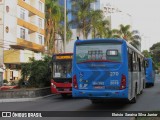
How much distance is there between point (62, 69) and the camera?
24.6m

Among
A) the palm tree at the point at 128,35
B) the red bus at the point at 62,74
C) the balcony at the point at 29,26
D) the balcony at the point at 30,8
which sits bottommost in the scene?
the red bus at the point at 62,74

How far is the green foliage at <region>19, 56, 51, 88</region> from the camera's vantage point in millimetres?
28445

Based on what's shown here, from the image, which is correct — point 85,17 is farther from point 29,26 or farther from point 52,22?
point 29,26

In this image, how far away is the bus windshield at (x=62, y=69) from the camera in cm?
2445

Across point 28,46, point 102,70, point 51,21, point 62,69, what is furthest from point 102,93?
point 51,21

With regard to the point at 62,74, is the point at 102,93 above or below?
below

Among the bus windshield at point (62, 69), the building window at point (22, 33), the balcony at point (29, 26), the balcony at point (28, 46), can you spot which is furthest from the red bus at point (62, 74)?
the building window at point (22, 33)

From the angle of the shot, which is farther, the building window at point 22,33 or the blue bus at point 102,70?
the building window at point 22,33

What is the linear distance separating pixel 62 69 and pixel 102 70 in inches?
336

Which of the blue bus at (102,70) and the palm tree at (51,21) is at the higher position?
the palm tree at (51,21)

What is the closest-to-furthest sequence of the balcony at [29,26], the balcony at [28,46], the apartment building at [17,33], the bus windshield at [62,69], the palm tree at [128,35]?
the bus windshield at [62,69] → the apartment building at [17,33] → the balcony at [28,46] → the balcony at [29,26] → the palm tree at [128,35]

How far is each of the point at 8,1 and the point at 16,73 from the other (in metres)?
10.8

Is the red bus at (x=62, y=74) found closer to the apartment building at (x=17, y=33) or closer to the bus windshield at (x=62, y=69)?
the bus windshield at (x=62, y=69)

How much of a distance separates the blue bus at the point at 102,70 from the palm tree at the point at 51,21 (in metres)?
52.1
